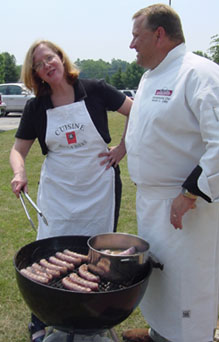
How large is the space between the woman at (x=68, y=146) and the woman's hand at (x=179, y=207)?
2.33ft

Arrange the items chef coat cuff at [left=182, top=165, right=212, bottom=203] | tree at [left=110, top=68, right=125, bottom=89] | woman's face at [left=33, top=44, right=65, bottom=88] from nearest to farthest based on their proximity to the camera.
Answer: chef coat cuff at [left=182, top=165, right=212, bottom=203]
woman's face at [left=33, top=44, right=65, bottom=88]
tree at [left=110, top=68, right=125, bottom=89]

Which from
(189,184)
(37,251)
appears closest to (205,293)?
(189,184)

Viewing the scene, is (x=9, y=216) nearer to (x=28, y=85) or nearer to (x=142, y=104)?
(x=28, y=85)

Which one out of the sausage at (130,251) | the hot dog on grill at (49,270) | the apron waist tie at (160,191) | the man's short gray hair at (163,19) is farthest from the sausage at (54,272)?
the man's short gray hair at (163,19)

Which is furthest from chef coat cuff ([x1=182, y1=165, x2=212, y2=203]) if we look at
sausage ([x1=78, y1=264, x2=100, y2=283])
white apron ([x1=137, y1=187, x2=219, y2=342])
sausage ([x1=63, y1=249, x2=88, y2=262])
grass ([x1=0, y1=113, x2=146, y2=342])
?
grass ([x1=0, y1=113, x2=146, y2=342])

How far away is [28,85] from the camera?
2.56 meters

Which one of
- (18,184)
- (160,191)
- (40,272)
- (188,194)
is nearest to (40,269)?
(40,272)

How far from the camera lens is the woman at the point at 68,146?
244 cm

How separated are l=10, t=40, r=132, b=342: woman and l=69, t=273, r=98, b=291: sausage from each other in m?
0.62

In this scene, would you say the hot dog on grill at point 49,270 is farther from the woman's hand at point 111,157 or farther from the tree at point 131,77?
the tree at point 131,77

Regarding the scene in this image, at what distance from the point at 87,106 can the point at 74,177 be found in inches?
19.3

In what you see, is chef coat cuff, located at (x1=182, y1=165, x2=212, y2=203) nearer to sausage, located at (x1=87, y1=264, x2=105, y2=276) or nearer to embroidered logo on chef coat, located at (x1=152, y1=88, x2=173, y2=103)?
embroidered logo on chef coat, located at (x1=152, y1=88, x2=173, y2=103)

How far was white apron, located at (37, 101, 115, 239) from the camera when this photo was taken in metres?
2.46

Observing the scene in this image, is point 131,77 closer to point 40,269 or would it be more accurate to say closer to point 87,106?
point 87,106
